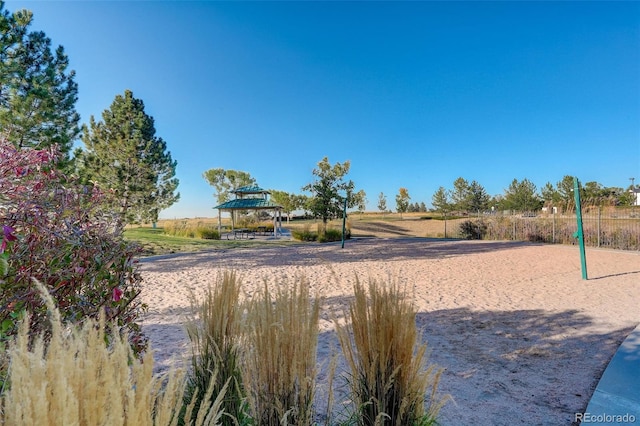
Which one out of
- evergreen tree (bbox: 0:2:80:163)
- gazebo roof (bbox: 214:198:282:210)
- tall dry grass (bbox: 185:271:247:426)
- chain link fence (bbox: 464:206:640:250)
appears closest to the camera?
tall dry grass (bbox: 185:271:247:426)

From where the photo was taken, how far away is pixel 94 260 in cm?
178

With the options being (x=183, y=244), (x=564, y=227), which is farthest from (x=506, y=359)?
(x=183, y=244)

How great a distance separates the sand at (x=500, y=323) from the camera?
250 cm

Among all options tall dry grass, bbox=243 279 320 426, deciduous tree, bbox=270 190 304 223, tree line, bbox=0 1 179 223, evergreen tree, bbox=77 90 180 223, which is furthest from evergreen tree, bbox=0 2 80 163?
deciduous tree, bbox=270 190 304 223

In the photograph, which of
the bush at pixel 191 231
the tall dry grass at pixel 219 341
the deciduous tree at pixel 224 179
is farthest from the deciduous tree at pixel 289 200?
the tall dry grass at pixel 219 341

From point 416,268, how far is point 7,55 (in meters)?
13.5

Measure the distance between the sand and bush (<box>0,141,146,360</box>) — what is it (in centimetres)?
65

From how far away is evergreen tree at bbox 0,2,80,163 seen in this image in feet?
28.3

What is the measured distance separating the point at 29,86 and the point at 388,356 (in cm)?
1268

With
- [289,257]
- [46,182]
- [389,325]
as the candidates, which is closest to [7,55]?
[289,257]

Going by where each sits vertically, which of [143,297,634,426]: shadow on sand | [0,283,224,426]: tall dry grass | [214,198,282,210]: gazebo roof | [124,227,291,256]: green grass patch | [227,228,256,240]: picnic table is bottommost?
[143,297,634,426]: shadow on sand

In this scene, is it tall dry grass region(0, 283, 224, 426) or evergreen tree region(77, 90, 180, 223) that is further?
evergreen tree region(77, 90, 180, 223)

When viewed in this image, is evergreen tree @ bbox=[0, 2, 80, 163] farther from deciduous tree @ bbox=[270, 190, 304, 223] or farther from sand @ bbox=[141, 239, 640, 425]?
deciduous tree @ bbox=[270, 190, 304, 223]

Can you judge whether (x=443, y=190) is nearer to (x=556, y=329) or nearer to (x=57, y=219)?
(x=556, y=329)
